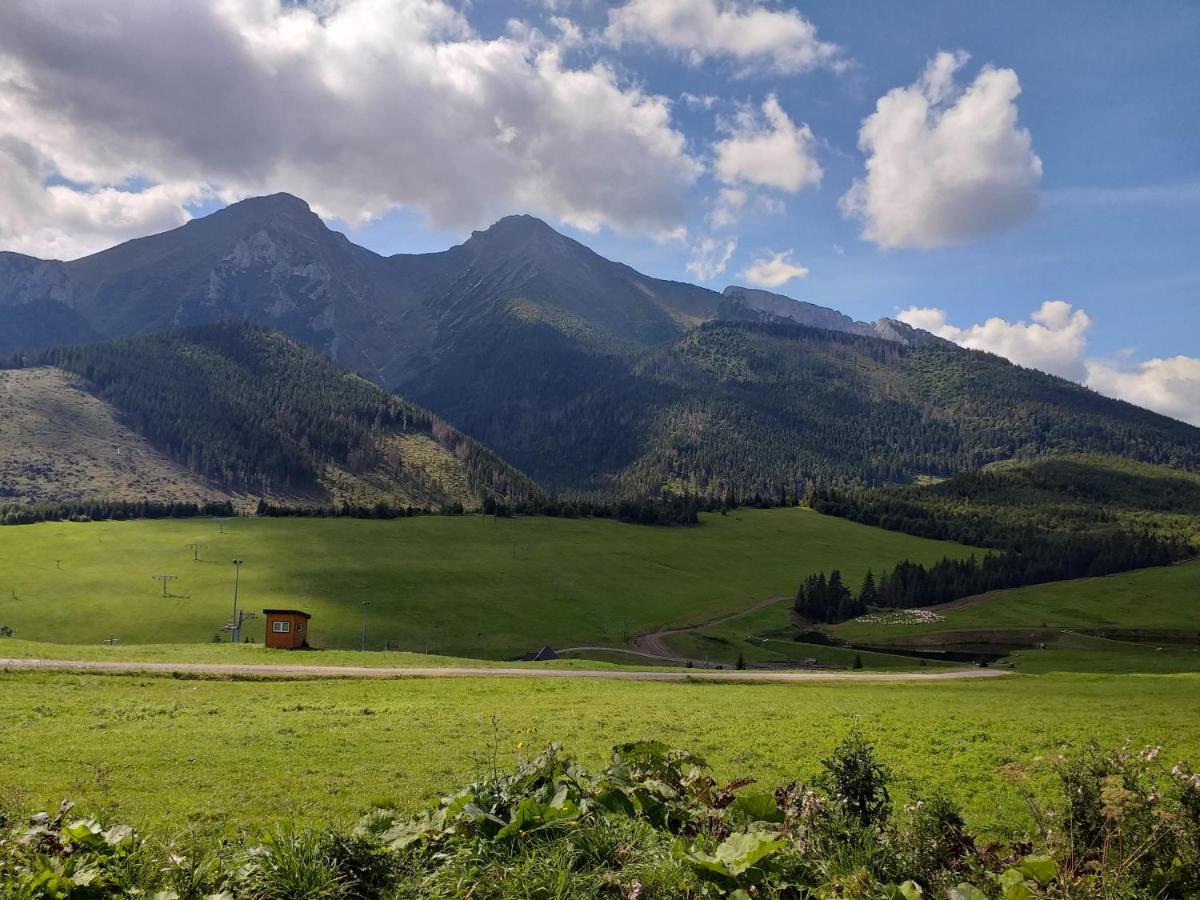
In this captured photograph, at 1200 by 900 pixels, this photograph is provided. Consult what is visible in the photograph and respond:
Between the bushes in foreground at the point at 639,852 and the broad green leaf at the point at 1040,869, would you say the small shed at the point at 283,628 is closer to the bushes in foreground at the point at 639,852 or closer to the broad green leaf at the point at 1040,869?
the bushes in foreground at the point at 639,852

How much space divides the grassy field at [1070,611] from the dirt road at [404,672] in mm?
60713

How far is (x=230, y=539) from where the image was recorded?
5787 inches

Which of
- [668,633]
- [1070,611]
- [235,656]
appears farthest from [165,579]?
[1070,611]

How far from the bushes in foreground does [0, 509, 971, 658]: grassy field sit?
316 feet

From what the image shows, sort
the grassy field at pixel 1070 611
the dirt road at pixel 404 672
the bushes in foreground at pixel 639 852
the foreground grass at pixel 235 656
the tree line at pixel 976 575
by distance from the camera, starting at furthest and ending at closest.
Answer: the tree line at pixel 976 575, the grassy field at pixel 1070 611, the foreground grass at pixel 235 656, the dirt road at pixel 404 672, the bushes in foreground at pixel 639 852

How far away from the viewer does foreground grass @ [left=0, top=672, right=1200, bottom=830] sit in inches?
675

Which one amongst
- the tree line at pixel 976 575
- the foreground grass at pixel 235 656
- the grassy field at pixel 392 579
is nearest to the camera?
the foreground grass at pixel 235 656

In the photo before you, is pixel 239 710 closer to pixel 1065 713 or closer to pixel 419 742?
pixel 419 742

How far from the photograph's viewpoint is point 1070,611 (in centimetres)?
12256

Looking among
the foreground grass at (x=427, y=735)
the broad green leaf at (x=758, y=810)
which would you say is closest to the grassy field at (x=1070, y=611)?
the foreground grass at (x=427, y=735)

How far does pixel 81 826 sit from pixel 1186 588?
173385 mm

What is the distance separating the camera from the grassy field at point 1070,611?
114 meters

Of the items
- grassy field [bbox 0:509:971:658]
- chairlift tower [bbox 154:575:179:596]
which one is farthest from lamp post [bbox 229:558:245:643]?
chairlift tower [bbox 154:575:179:596]

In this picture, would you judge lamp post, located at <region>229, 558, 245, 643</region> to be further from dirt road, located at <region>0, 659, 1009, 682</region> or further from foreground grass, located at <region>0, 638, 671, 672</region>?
dirt road, located at <region>0, 659, 1009, 682</region>
